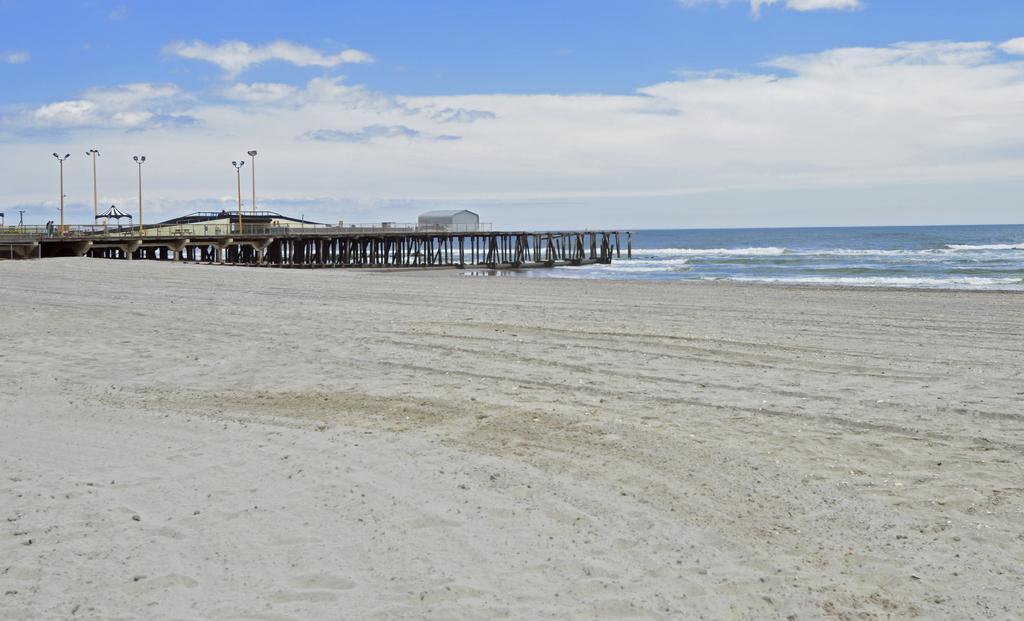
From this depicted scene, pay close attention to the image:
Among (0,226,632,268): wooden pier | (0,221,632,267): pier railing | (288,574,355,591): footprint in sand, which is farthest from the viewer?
(0,221,632,267): pier railing

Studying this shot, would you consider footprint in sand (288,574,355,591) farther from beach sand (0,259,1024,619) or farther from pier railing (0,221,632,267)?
pier railing (0,221,632,267)

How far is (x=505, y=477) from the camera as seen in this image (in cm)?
577

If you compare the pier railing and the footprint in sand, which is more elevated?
the pier railing

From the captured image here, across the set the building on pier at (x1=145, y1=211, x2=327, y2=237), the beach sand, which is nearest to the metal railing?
the building on pier at (x1=145, y1=211, x2=327, y2=237)

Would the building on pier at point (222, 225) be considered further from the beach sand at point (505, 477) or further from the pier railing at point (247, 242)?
the beach sand at point (505, 477)

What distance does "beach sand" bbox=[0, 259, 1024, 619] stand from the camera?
162 inches

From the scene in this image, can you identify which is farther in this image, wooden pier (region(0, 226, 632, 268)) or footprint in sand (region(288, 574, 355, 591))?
wooden pier (region(0, 226, 632, 268))

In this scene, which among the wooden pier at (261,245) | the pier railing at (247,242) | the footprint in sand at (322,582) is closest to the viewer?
the footprint in sand at (322,582)

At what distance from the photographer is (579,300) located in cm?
1914

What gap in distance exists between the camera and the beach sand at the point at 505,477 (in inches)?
162

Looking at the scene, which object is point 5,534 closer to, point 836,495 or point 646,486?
point 646,486

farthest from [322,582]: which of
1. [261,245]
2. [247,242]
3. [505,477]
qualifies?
[261,245]

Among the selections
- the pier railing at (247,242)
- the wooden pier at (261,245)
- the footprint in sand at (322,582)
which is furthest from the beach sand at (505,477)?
the pier railing at (247,242)

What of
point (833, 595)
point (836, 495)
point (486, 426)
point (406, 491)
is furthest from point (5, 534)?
point (836, 495)
